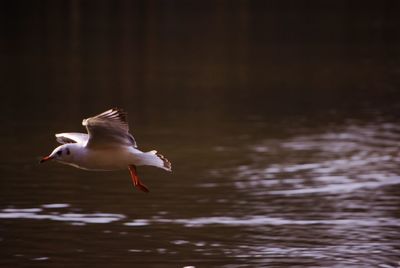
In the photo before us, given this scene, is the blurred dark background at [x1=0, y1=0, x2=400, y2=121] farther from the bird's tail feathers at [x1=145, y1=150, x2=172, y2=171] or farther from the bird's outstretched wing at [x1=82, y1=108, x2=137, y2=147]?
the bird's tail feathers at [x1=145, y1=150, x2=172, y2=171]

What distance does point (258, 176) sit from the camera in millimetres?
18859

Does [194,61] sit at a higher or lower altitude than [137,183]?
higher

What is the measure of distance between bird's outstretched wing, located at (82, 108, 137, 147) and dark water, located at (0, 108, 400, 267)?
1453 mm

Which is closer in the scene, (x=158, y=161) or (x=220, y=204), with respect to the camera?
(x=158, y=161)

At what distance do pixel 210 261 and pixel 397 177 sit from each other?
248 inches

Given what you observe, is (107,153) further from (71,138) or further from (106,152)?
(71,138)

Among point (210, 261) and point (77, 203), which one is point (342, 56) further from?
point (210, 261)

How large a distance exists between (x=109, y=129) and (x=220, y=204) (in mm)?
4788

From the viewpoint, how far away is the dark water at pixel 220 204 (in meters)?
13.6

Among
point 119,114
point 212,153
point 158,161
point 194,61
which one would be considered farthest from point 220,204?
point 194,61

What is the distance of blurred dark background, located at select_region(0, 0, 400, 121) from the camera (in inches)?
1142

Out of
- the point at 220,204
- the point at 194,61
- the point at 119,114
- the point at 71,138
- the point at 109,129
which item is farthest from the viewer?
the point at 194,61

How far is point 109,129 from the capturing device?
39.9ft

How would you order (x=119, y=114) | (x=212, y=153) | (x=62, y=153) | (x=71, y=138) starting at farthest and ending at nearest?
(x=212, y=153)
(x=71, y=138)
(x=62, y=153)
(x=119, y=114)
